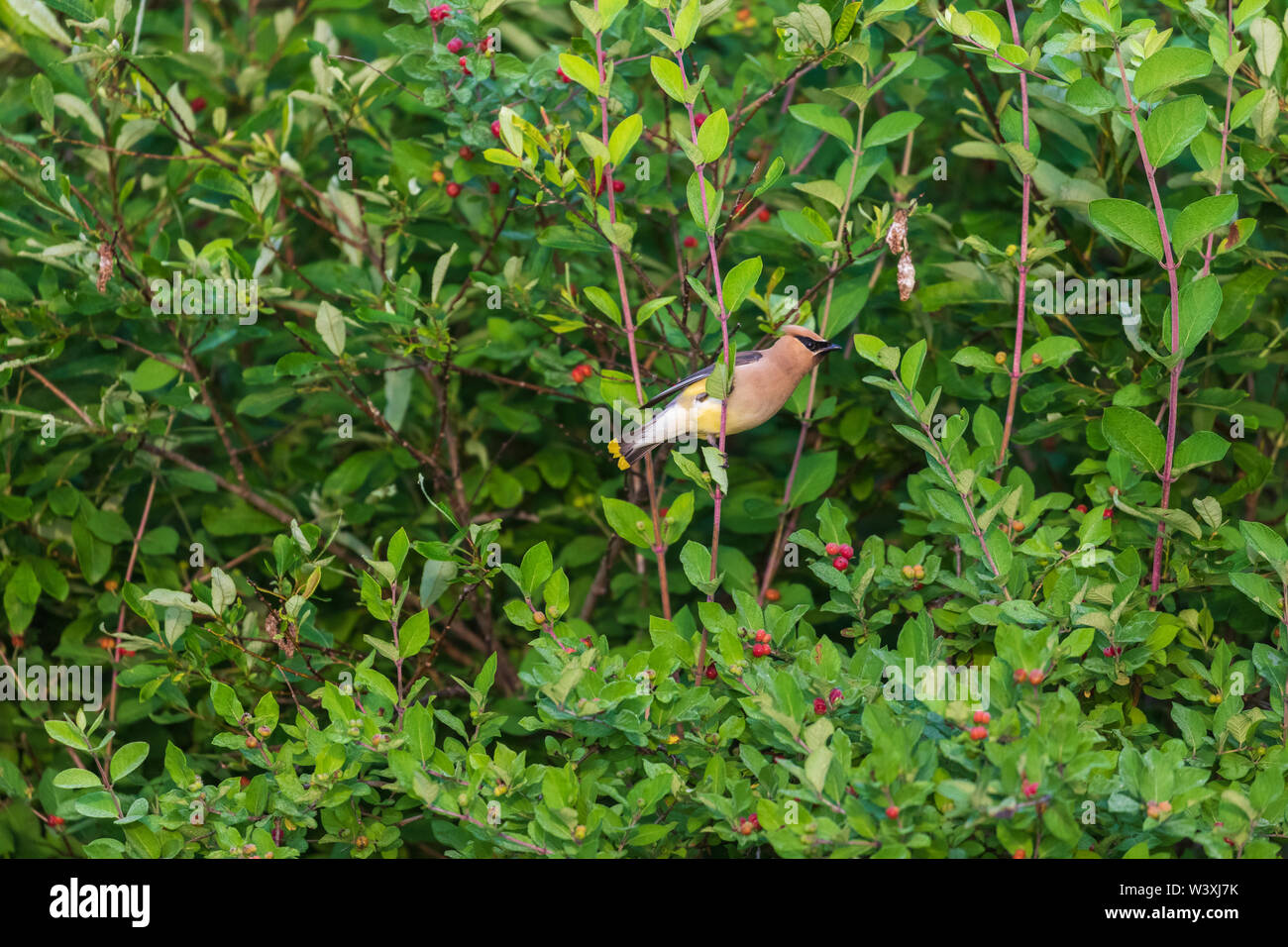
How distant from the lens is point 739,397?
1632mm

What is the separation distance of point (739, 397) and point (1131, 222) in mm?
555

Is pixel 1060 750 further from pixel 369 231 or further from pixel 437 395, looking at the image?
pixel 369 231

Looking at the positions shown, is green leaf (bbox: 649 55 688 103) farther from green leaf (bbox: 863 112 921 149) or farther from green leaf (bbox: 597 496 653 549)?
green leaf (bbox: 597 496 653 549)

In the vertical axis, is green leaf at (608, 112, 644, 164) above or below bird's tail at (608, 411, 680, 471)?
above

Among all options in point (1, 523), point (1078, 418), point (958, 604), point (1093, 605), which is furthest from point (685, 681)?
point (1, 523)

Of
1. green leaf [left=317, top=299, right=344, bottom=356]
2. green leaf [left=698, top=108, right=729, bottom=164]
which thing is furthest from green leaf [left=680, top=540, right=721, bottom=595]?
green leaf [left=317, top=299, right=344, bottom=356]

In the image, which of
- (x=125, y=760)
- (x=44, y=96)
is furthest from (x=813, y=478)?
(x=44, y=96)

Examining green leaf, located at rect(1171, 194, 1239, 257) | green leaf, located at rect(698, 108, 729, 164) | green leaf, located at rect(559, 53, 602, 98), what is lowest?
green leaf, located at rect(1171, 194, 1239, 257)

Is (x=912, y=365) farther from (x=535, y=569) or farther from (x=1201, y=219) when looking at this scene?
(x=535, y=569)

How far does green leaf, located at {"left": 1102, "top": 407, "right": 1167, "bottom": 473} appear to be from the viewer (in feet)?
5.52

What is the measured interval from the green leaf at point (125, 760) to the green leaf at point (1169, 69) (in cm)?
159

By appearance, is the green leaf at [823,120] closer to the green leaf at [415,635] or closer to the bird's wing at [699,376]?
the bird's wing at [699,376]

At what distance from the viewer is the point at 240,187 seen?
2133mm
